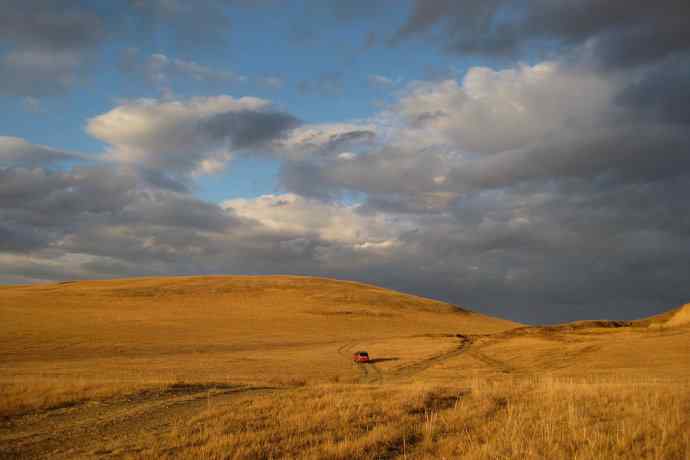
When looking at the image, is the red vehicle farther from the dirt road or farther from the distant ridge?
the distant ridge

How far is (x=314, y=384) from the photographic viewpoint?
912 inches

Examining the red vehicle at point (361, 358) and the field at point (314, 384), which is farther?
the red vehicle at point (361, 358)

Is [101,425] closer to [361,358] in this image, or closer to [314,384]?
→ [314,384]

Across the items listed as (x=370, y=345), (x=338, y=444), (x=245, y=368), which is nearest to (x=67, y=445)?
(x=338, y=444)

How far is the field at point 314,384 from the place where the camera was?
369 inches

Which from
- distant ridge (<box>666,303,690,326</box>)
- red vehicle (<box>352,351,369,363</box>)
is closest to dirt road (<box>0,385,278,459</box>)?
red vehicle (<box>352,351,369,363</box>)

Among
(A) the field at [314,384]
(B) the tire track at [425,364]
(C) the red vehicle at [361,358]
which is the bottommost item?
(B) the tire track at [425,364]

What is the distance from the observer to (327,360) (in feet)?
136

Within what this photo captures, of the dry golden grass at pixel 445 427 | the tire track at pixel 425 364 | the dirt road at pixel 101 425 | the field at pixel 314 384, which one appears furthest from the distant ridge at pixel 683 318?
the dirt road at pixel 101 425

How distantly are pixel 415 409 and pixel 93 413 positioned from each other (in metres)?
8.30

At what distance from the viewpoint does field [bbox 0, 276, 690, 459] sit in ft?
30.8

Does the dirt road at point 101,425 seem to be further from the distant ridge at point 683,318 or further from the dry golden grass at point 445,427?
the distant ridge at point 683,318

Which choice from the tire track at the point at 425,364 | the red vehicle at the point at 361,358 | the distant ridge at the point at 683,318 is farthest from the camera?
the distant ridge at the point at 683,318

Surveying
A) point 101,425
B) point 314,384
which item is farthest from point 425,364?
point 101,425
